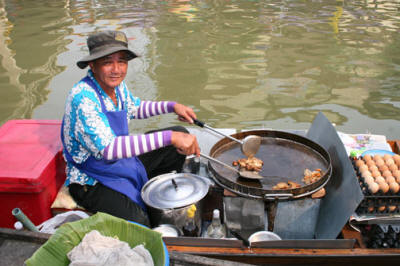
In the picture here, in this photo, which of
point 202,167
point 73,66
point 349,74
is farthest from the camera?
point 73,66

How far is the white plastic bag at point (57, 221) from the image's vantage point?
9.10 feet

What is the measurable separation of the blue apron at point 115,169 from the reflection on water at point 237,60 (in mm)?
3245

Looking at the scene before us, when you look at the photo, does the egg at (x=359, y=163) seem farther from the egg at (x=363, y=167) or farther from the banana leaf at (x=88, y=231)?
the banana leaf at (x=88, y=231)

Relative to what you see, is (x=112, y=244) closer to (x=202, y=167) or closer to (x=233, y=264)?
(x=233, y=264)

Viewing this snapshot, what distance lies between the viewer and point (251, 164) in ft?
10.3

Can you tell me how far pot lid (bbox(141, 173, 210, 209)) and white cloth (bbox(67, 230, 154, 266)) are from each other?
99 cm

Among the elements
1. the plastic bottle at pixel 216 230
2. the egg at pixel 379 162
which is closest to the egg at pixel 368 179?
the egg at pixel 379 162

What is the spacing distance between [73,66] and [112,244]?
8.51 metres

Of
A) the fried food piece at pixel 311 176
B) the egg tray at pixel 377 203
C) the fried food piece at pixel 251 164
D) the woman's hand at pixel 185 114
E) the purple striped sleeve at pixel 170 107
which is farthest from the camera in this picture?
the purple striped sleeve at pixel 170 107

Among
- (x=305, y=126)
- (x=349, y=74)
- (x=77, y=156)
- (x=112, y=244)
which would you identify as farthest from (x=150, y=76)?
(x=112, y=244)

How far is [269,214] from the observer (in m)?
3.08

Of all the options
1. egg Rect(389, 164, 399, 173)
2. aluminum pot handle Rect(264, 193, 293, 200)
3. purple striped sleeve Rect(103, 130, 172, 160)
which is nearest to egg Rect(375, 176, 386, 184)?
egg Rect(389, 164, 399, 173)

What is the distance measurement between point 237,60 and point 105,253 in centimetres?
843

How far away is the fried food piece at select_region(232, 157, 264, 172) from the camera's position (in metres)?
3.14
